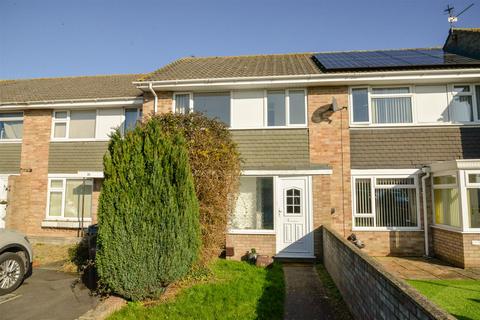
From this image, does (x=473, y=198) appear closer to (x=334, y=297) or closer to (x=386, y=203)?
(x=386, y=203)

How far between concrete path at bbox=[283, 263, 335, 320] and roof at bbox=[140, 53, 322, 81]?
19.2 ft

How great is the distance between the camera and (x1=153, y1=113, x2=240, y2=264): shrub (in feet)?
21.7

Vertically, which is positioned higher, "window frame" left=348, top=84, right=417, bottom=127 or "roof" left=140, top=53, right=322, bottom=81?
"roof" left=140, top=53, right=322, bottom=81

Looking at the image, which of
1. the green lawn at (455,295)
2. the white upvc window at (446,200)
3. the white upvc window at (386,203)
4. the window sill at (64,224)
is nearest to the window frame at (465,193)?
the white upvc window at (446,200)

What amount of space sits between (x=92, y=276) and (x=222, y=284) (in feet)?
9.82

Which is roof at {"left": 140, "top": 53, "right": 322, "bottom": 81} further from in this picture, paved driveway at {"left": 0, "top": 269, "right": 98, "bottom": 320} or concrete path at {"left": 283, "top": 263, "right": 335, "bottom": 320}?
paved driveway at {"left": 0, "top": 269, "right": 98, "bottom": 320}

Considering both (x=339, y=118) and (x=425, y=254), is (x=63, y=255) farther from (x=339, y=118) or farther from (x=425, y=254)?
(x=425, y=254)

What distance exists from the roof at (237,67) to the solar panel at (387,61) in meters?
0.55

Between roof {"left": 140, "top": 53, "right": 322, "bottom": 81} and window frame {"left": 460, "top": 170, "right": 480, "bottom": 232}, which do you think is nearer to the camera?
window frame {"left": 460, "top": 170, "right": 480, "bottom": 232}

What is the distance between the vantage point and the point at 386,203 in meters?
8.89

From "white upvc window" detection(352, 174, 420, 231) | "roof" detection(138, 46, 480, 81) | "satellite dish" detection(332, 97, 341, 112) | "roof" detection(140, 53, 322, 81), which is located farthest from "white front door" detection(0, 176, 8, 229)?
"white upvc window" detection(352, 174, 420, 231)

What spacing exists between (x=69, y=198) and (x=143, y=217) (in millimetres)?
7873

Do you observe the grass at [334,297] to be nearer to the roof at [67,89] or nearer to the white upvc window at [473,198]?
the white upvc window at [473,198]

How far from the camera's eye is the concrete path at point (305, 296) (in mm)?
4695
